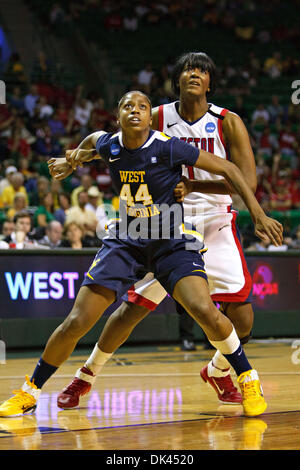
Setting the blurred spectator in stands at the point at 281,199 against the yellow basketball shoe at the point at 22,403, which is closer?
the yellow basketball shoe at the point at 22,403

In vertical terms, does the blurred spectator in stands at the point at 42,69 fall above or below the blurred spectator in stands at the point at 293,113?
above

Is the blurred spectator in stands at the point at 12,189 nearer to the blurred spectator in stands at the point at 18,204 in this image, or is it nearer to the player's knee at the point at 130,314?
the blurred spectator in stands at the point at 18,204

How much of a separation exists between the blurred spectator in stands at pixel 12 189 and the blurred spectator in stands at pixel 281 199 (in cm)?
480

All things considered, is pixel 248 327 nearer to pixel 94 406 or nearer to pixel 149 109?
pixel 94 406

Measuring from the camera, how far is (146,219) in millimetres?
4723

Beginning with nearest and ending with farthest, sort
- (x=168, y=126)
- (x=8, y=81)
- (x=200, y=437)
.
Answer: (x=200, y=437)
(x=168, y=126)
(x=8, y=81)

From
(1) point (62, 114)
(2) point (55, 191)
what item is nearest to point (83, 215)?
(2) point (55, 191)

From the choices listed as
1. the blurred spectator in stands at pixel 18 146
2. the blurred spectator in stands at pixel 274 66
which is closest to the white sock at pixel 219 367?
the blurred spectator in stands at pixel 18 146

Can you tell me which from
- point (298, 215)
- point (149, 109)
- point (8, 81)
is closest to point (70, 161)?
point (149, 109)

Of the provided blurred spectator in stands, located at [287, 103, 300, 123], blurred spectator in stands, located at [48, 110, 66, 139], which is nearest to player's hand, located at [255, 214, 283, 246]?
blurred spectator in stands, located at [48, 110, 66, 139]

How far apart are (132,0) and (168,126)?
16739 mm

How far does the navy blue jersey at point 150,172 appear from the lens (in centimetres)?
467

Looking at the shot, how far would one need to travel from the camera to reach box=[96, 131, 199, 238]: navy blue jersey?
467 cm

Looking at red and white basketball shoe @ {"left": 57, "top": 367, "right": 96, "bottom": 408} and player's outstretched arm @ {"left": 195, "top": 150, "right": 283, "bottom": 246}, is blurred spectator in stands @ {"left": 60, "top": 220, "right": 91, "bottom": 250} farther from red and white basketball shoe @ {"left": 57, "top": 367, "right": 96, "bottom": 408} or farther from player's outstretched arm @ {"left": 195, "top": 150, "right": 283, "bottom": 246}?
player's outstretched arm @ {"left": 195, "top": 150, "right": 283, "bottom": 246}
